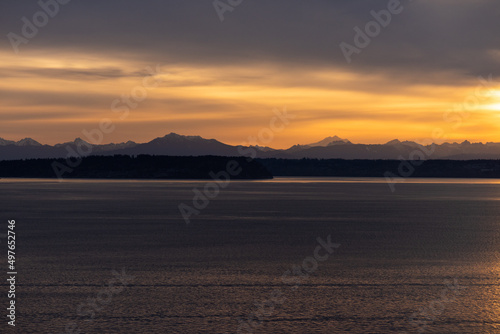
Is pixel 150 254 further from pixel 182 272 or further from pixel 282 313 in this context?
pixel 282 313

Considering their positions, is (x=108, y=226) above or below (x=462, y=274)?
above

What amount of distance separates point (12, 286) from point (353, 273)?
974 centimetres

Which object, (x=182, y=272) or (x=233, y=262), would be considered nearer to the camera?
(x=182, y=272)

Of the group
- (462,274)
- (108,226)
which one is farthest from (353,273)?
(108,226)

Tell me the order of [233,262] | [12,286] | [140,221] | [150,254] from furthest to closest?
[140,221] → [150,254] → [233,262] → [12,286]

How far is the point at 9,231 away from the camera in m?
32.8

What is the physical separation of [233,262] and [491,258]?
30.0 ft

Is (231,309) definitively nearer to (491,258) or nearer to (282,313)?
(282,313)

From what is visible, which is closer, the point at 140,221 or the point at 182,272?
the point at 182,272

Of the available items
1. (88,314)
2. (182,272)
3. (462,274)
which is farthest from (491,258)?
(88,314)

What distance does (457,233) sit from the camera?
1278 inches

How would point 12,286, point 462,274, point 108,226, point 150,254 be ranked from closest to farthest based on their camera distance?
point 12,286 < point 462,274 < point 150,254 < point 108,226

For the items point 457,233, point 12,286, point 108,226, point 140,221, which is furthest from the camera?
point 140,221

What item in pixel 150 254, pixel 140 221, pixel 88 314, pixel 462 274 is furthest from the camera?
pixel 140 221
